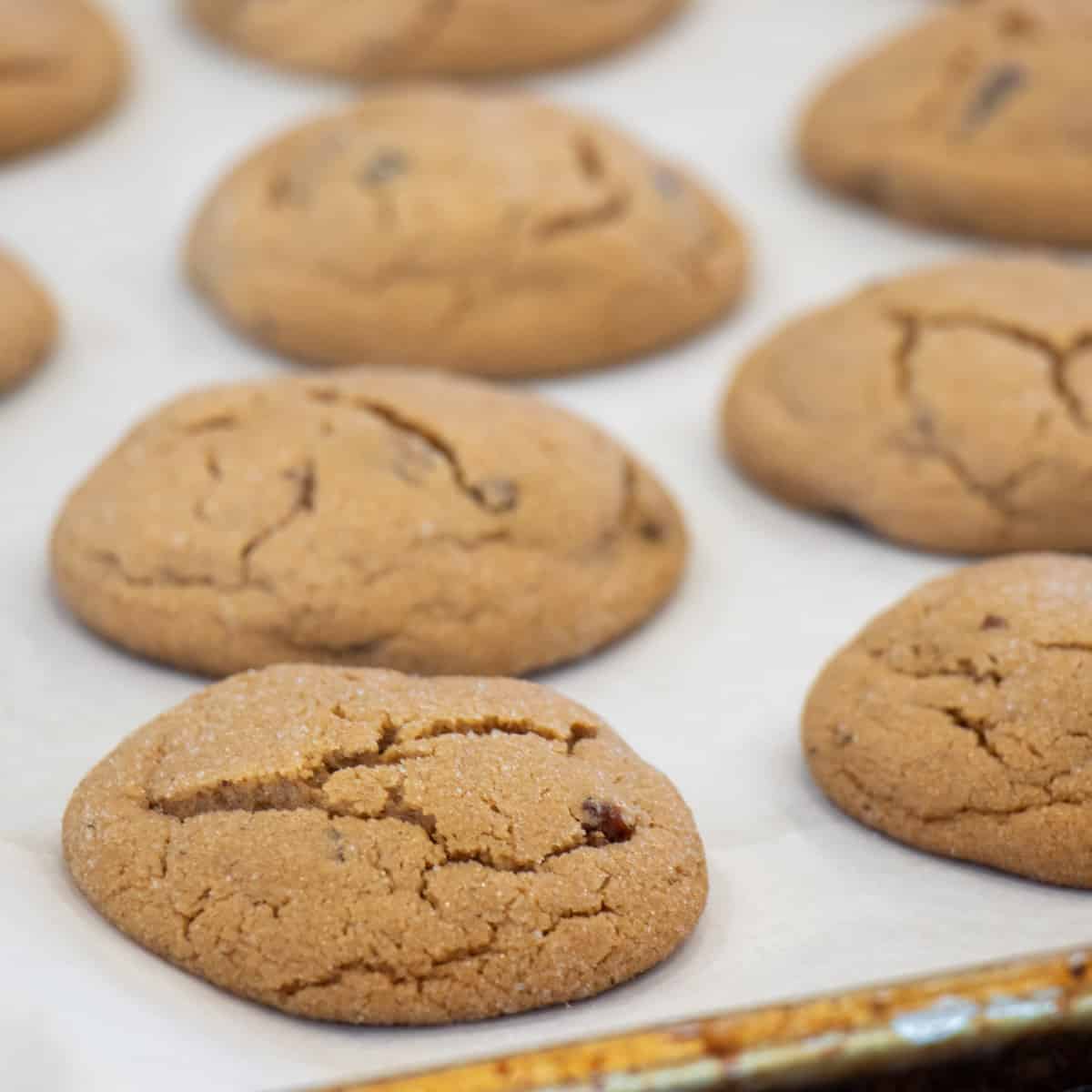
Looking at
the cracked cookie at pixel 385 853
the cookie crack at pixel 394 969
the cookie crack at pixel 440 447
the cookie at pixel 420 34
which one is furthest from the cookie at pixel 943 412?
the cookie at pixel 420 34

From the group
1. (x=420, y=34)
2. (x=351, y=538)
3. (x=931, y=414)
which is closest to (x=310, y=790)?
(x=351, y=538)

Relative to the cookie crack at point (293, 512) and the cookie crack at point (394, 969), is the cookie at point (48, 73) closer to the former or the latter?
the cookie crack at point (293, 512)

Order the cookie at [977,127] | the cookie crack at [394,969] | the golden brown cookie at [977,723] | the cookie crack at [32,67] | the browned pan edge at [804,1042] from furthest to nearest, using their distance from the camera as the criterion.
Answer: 1. the cookie crack at [32,67]
2. the cookie at [977,127]
3. the golden brown cookie at [977,723]
4. the cookie crack at [394,969]
5. the browned pan edge at [804,1042]

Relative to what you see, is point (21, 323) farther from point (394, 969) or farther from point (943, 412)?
point (394, 969)

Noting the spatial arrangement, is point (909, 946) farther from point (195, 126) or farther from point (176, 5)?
point (176, 5)

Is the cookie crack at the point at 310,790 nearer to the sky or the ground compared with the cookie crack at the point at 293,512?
nearer to the sky
